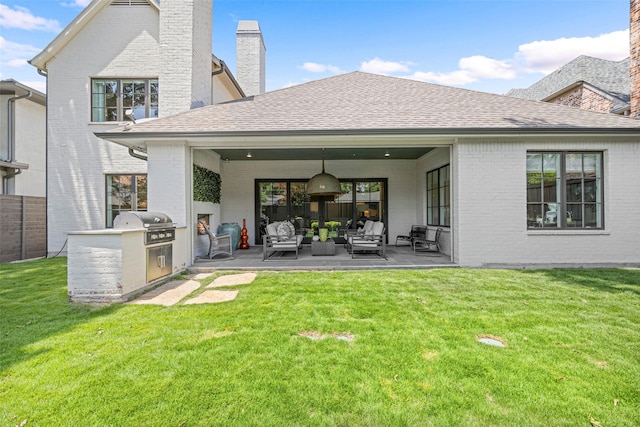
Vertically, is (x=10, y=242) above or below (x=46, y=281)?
above

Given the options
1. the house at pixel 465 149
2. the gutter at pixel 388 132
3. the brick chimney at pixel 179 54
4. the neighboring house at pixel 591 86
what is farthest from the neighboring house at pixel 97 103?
the neighboring house at pixel 591 86

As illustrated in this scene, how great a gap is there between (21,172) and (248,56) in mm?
10499

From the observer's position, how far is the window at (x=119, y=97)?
389 inches

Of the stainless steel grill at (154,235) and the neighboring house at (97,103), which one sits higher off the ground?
the neighboring house at (97,103)

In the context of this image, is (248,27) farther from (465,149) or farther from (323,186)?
(465,149)

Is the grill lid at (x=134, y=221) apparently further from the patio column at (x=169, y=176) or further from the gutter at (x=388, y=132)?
the gutter at (x=388, y=132)

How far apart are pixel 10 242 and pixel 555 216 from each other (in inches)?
573

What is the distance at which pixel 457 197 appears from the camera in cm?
713

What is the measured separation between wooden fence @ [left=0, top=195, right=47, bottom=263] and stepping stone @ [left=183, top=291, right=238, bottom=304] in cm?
754

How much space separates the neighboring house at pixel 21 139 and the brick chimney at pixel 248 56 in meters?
7.90

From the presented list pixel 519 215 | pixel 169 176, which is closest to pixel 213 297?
pixel 169 176

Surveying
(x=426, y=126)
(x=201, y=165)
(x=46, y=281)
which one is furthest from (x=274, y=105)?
(x=46, y=281)

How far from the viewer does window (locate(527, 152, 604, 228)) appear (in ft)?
23.7

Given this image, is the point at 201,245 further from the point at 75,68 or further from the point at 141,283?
the point at 75,68
